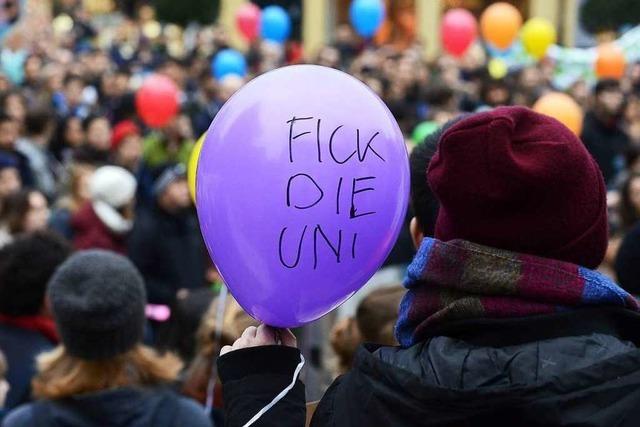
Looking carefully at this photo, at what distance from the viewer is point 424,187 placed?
2154mm

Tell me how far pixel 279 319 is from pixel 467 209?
42cm

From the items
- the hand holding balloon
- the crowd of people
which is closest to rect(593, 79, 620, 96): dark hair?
the crowd of people

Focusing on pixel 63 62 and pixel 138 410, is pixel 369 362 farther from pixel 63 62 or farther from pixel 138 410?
pixel 63 62

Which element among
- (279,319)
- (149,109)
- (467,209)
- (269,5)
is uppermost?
(467,209)

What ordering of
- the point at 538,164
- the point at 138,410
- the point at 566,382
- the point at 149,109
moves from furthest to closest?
the point at 149,109 → the point at 138,410 → the point at 538,164 → the point at 566,382

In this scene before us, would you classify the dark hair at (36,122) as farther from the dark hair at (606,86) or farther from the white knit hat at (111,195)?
the dark hair at (606,86)

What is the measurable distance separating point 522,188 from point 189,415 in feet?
4.28

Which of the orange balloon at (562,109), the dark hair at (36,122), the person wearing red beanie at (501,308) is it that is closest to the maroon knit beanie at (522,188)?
the person wearing red beanie at (501,308)

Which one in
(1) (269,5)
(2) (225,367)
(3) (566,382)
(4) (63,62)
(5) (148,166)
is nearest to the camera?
(3) (566,382)

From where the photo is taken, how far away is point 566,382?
1270 mm

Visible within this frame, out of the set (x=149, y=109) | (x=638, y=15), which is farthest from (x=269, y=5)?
(x=149, y=109)

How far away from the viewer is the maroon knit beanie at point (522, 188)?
1.37m

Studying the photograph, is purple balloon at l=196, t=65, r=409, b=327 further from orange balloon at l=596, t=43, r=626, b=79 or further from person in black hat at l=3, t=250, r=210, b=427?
orange balloon at l=596, t=43, r=626, b=79

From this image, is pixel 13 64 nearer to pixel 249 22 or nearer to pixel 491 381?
pixel 249 22
